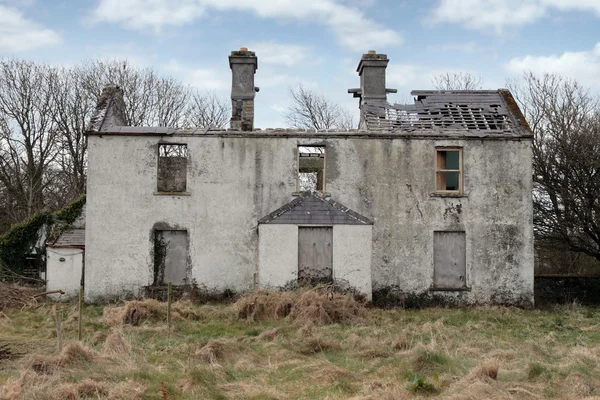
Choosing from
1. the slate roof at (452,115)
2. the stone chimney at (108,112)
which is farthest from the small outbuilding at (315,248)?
the stone chimney at (108,112)

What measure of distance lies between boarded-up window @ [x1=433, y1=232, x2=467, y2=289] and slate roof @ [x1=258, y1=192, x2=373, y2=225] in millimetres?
2552

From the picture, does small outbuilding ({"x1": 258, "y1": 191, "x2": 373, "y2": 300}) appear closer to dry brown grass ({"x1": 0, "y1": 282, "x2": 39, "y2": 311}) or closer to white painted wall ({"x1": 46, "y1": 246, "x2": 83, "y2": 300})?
white painted wall ({"x1": 46, "y1": 246, "x2": 83, "y2": 300})

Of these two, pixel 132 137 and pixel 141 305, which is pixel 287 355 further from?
pixel 132 137

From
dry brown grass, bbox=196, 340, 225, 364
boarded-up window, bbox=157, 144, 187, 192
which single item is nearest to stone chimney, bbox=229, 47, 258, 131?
boarded-up window, bbox=157, 144, 187, 192

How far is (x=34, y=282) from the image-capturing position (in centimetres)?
2373

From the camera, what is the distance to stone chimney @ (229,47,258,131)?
20.7m

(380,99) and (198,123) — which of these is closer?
(380,99)

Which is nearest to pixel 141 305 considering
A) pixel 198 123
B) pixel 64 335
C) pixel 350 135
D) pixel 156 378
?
pixel 64 335

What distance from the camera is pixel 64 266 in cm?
2097

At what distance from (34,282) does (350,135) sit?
13.2m

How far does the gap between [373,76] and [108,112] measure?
9.23m

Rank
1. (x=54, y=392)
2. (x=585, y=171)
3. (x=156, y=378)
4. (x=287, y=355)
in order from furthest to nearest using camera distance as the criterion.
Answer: (x=585, y=171), (x=287, y=355), (x=156, y=378), (x=54, y=392)

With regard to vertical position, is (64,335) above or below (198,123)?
below

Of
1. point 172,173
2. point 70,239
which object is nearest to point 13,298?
point 70,239
